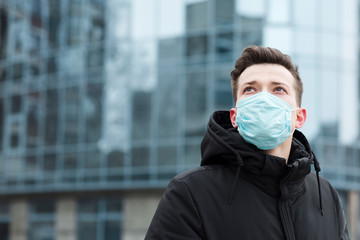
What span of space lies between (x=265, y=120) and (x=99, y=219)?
1641 cm

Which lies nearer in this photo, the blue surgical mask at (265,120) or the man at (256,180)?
the man at (256,180)

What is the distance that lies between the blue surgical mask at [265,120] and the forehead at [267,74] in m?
0.06

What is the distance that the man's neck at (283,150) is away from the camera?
7.66 ft

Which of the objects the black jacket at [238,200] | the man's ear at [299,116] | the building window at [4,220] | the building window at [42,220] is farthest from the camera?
the building window at [4,220]

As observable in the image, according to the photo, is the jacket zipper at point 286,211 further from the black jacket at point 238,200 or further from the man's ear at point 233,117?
the man's ear at point 233,117

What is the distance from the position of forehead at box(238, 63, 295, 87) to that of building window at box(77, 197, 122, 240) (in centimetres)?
1593

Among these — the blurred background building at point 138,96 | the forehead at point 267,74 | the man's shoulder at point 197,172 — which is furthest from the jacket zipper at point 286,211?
the blurred background building at point 138,96

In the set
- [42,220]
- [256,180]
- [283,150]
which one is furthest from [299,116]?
[42,220]

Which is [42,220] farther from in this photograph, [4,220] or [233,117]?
Answer: [233,117]

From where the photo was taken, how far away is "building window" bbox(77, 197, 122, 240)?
17.9 metres

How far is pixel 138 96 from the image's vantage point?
57.1 feet

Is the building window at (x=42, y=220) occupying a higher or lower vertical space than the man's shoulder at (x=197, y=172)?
lower

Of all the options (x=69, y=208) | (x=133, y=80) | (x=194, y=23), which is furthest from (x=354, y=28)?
(x=69, y=208)

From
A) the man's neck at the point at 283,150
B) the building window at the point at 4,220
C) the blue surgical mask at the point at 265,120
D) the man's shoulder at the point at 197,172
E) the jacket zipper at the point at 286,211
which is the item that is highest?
the blue surgical mask at the point at 265,120
